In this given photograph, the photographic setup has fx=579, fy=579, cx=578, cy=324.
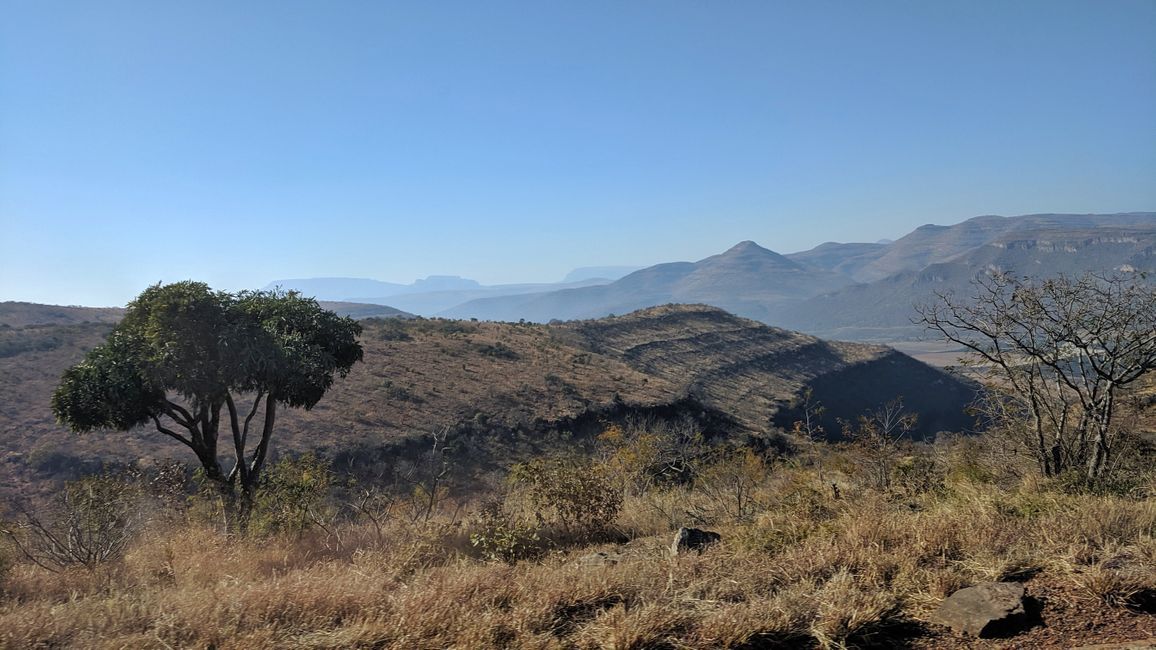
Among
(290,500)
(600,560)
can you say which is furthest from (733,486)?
(290,500)

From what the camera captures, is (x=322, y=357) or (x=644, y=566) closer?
(x=644, y=566)

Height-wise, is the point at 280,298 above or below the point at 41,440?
above

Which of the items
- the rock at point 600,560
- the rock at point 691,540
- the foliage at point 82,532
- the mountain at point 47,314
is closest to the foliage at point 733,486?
the rock at point 691,540

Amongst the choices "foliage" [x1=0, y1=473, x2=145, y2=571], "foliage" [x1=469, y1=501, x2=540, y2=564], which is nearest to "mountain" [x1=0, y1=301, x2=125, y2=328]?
"foliage" [x1=0, y1=473, x2=145, y2=571]

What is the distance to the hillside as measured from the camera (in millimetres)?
24797

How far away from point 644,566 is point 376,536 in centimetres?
305

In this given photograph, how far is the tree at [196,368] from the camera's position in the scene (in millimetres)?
8703

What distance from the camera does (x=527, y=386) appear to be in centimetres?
3484

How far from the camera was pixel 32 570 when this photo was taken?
5.13 m

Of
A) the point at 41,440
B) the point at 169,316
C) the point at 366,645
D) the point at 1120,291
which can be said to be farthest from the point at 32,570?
the point at 41,440

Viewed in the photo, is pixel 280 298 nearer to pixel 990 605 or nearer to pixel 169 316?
pixel 169 316

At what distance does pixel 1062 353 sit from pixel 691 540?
5.12m

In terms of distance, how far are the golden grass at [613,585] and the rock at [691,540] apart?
0.55 ft

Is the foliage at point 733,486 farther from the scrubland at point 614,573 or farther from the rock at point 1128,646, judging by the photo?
the rock at point 1128,646
